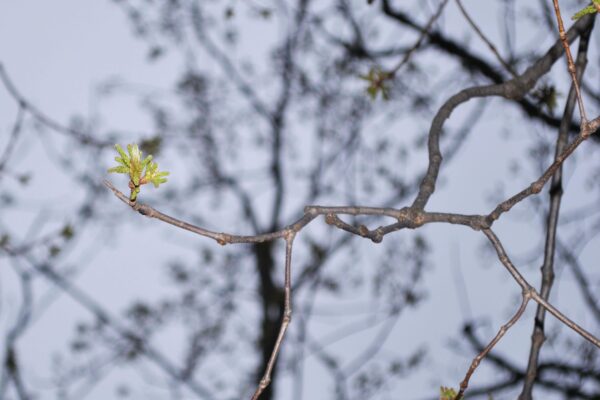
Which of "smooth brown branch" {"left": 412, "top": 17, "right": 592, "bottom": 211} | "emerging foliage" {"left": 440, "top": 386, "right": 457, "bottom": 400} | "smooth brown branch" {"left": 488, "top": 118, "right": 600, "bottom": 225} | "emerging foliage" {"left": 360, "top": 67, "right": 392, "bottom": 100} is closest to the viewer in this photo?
"smooth brown branch" {"left": 488, "top": 118, "right": 600, "bottom": 225}

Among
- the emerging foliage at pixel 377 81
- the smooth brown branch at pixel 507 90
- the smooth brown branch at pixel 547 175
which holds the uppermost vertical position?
the emerging foliage at pixel 377 81

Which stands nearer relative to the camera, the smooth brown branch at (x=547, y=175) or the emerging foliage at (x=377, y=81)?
the smooth brown branch at (x=547, y=175)

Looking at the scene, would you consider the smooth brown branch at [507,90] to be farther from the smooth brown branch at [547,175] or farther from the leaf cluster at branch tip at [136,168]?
the leaf cluster at branch tip at [136,168]

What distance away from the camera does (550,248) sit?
159 cm

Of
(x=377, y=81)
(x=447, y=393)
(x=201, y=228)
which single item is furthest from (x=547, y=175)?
(x=377, y=81)

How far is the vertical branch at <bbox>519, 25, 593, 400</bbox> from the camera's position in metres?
1.50

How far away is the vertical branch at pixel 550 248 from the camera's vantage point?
1.50 metres

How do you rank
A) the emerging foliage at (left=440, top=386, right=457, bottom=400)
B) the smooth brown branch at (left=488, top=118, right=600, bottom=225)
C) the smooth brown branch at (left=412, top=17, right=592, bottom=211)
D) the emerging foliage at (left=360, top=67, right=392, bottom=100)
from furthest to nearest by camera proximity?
the emerging foliage at (left=360, top=67, right=392, bottom=100) → the smooth brown branch at (left=412, top=17, right=592, bottom=211) → the emerging foliage at (left=440, top=386, right=457, bottom=400) → the smooth brown branch at (left=488, top=118, right=600, bottom=225)

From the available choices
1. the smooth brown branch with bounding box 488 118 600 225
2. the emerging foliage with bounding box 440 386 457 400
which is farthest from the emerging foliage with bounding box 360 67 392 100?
the emerging foliage with bounding box 440 386 457 400

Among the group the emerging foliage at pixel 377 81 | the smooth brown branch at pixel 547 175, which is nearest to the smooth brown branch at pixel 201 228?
the smooth brown branch at pixel 547 175

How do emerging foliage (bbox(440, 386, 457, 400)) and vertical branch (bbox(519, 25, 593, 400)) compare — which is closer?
emerging foliage (bbox(440, 386, 457, 400))

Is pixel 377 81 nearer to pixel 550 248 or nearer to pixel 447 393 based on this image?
pixel 550 248

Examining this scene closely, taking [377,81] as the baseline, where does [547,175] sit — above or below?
below

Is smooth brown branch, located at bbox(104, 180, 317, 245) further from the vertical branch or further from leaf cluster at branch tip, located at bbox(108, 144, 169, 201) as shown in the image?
the vertical branch
